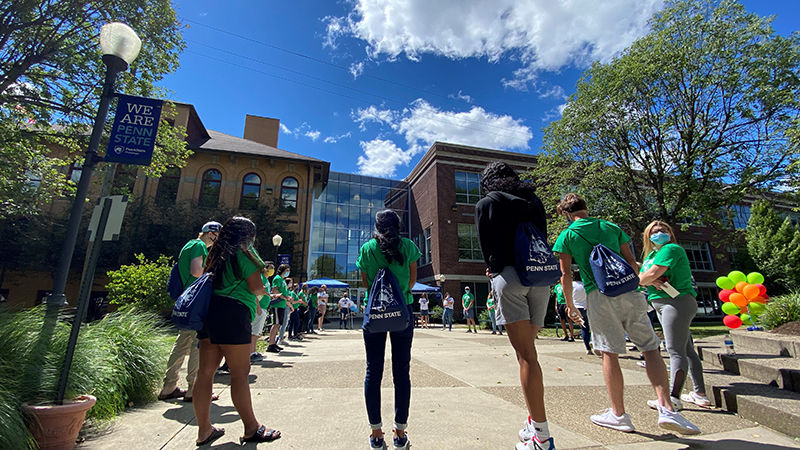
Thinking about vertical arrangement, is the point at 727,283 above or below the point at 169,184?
below

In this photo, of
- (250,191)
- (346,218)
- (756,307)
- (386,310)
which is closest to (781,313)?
(756,307)

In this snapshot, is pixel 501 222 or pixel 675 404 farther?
pixel 675 404

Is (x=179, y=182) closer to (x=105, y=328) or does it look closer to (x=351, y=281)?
(x=351, y=281)

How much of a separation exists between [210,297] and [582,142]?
17766 millimetres

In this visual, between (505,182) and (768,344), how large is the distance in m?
5.11

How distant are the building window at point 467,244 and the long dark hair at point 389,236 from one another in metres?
22.4

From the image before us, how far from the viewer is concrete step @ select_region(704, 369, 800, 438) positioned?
266 centimetres

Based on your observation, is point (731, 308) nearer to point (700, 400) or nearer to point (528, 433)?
point (700, 400)

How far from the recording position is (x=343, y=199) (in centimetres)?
3123

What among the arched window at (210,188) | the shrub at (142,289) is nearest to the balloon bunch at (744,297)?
the shrub at (142,289)

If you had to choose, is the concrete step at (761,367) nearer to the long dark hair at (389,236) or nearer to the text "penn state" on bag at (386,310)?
the text "penn state" on bag at (386,310)

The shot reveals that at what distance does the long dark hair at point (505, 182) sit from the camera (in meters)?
2.58

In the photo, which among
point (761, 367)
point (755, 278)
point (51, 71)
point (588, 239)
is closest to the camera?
point (588, 239)

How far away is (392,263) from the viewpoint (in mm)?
2561
